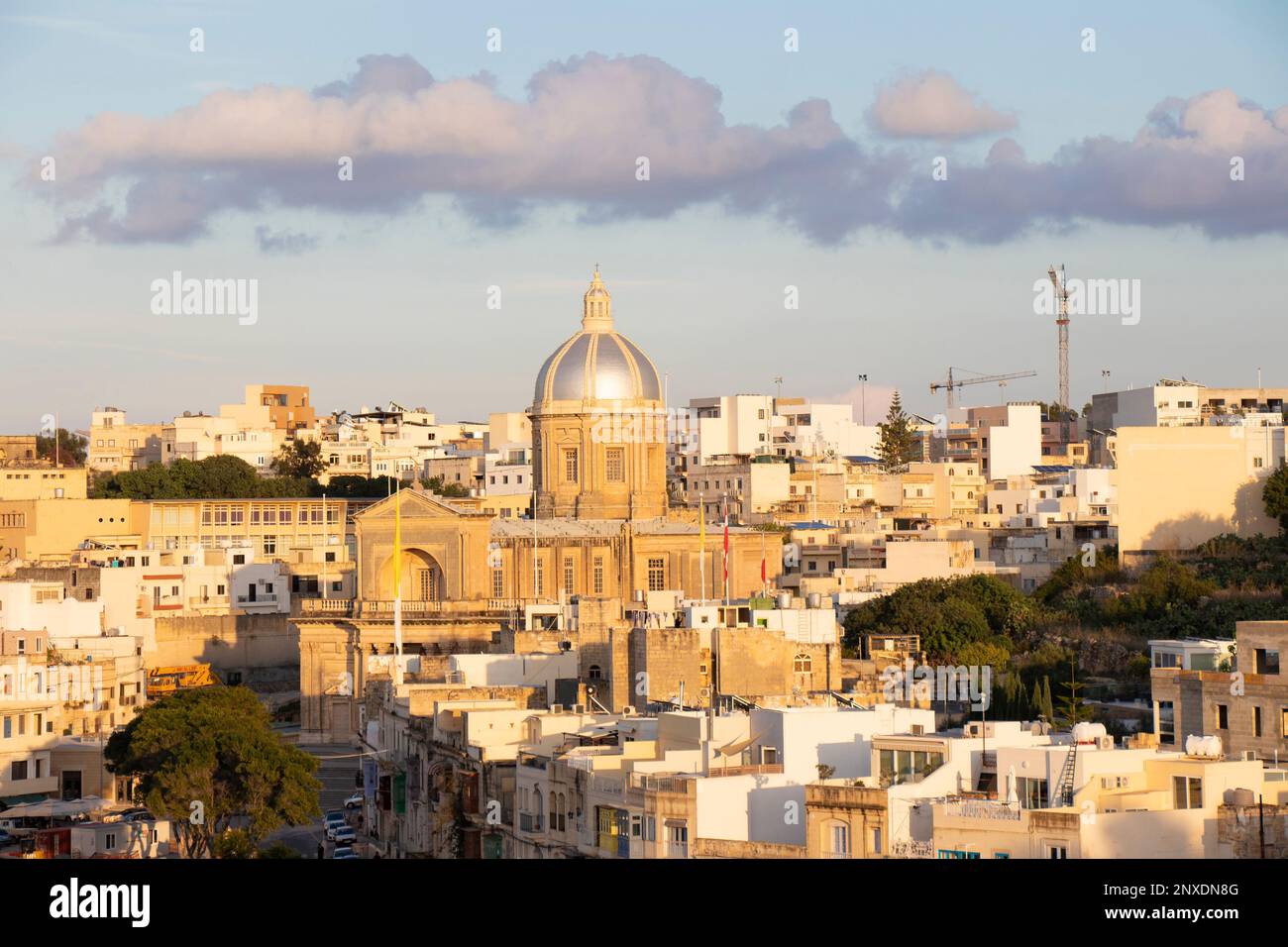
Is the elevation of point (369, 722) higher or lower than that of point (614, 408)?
lower

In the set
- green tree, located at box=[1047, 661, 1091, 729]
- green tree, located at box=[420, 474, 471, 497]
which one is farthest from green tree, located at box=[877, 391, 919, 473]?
green tree, located at box=[1047, 661, 1091, 729]

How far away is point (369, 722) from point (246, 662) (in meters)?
34.5

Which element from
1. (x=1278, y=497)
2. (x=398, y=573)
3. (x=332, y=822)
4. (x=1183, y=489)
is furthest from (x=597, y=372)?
(x=332, y=822)

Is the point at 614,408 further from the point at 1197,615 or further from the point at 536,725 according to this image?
the point at 536,725

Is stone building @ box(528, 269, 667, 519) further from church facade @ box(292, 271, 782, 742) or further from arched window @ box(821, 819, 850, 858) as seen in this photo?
arched window @ box(821, 819, 850, 858)

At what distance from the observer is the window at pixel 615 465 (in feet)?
318

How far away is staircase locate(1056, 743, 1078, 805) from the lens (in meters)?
37.7

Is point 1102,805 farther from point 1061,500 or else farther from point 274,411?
point 274,411

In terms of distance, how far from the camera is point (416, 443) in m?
165

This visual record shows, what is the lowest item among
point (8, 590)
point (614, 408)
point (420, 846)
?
point (420, 846)

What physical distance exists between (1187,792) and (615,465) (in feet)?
197

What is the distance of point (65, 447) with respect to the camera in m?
166

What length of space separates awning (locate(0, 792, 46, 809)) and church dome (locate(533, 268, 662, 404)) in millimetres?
35120
